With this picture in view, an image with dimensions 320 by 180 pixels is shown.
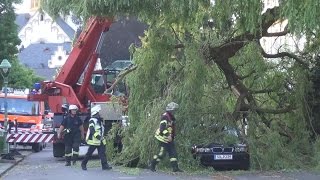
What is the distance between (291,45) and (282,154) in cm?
351

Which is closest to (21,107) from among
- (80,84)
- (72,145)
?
(80,84)

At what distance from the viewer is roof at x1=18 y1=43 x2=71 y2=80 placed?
103250 mm

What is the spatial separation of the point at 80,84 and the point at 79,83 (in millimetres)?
138

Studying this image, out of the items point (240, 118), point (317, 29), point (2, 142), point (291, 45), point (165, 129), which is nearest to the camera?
point (317, 29)

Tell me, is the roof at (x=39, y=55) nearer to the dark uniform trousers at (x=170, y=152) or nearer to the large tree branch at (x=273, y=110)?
the large tree branch at (x=273, y=110)

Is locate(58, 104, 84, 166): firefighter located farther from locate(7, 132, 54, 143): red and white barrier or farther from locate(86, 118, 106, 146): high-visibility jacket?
locate(7, 132, 54, 143): red and white barrier

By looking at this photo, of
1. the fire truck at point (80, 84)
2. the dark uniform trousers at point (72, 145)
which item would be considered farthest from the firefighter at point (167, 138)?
the fire truck at point (80, 84)

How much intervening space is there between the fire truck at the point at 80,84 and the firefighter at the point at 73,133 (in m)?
1.62

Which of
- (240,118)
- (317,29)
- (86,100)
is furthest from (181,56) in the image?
(317,29)

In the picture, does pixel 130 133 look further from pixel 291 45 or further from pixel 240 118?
pixel 291 45

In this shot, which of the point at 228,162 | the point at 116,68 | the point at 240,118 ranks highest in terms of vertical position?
the point at 116,68

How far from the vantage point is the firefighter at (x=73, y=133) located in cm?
1758

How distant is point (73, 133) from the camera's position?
1767cm

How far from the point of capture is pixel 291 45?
57.9 ft
